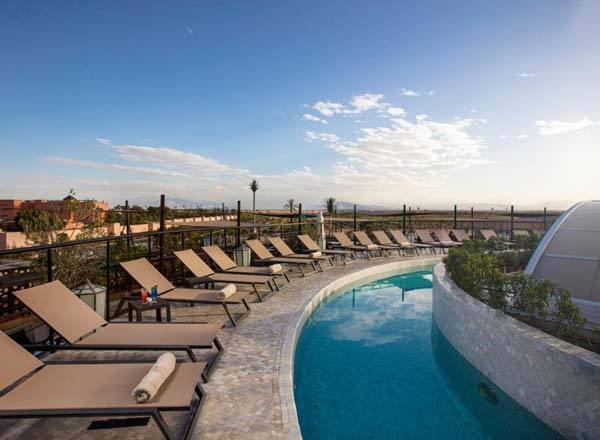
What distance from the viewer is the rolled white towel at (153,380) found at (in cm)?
195

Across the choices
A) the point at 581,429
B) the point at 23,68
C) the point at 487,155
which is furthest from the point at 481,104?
the point at 23,68

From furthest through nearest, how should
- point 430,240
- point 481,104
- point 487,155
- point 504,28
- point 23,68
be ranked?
point 487,155 < point 430,240 < point 23,68 < point 481,104 < point 504,28

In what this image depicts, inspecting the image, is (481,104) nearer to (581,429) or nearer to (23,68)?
(581,429)

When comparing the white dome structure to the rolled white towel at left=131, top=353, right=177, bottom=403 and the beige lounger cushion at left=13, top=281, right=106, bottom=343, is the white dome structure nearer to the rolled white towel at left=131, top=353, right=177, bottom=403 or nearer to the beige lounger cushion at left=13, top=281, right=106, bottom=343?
the rolled white towel at left=131, top=353, right=177, bottom=403

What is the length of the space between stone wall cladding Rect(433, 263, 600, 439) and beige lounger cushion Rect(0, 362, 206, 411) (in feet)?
9.70

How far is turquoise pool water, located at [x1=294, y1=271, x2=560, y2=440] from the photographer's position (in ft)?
10.2

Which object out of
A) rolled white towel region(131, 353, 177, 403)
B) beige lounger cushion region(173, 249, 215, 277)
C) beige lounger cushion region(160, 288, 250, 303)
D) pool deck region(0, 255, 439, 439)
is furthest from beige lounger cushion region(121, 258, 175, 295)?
rolled white towel region(131, 353, 177, 403)

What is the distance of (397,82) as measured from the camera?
37.5 feet

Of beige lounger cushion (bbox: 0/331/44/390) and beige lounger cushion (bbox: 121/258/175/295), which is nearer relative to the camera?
beige lounger cushion (bbox: 0/331/44/390)

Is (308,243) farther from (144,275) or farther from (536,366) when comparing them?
(536,366)

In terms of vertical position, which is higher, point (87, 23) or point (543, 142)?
point (87, 23)

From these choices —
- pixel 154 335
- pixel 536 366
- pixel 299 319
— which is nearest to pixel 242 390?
pixel 154 335

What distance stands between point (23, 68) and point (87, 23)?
528 cm

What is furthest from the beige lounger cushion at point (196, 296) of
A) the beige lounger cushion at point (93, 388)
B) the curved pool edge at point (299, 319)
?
the beige lounger cushion at point (93, 388)
